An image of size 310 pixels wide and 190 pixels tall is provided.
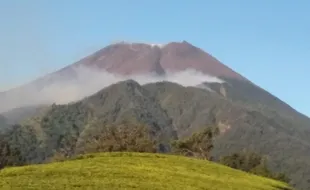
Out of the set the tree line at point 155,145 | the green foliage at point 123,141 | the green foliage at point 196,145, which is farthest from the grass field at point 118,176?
the green foliage at point 196,145

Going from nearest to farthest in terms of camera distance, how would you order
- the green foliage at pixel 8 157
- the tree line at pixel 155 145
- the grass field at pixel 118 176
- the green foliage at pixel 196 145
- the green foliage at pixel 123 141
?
1. the grass field at pixel 118 176
2. the green foliage at pixel 123 141
3. the tree line at pixel 155 145
4. the green foliage at pixel 196 145
5. the green foliage at pixel 8 157

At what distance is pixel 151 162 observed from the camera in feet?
80.7

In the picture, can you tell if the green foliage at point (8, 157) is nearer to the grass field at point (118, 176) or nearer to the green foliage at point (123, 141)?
the green foliage at point (123, 141)

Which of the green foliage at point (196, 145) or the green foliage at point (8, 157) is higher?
the green foliage at point (196, 145)

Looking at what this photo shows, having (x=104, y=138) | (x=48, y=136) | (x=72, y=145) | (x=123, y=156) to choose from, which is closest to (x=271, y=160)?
(x=48, y=136)

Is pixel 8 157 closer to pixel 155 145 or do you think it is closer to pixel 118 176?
pixel 155 145

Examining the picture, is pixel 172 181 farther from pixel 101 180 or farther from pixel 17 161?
pixel 17 161

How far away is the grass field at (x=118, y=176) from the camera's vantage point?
56.2ft

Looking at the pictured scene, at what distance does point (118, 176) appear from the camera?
19.3 metres

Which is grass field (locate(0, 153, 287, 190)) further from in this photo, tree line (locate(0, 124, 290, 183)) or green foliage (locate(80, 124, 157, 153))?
green foliage (locate(80, 124, 157, 153))

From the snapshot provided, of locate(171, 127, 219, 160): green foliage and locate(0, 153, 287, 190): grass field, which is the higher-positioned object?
locate(171, 127, 219, 160): green foliage

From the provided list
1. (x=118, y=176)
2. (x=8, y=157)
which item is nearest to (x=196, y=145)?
(x=8, y=157)

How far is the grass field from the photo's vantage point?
56.2 feet

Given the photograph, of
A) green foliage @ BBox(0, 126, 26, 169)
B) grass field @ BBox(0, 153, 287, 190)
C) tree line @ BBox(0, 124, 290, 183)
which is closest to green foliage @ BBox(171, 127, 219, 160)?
tree line @ BBox(0, 124, 290, 183)
